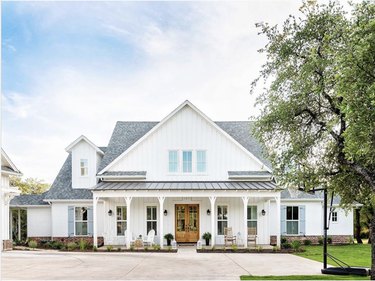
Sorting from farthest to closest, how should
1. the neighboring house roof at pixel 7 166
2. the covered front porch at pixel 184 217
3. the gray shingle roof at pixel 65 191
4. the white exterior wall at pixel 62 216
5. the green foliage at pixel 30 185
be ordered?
1. the green foliage at pixel 30 185
2. the gray shingle roof at pixel 65 191
3. the white exterior wall at pixel 62 216
4. the covered front porch at pixel 184 217
5. the neighboring house roof at pixel 7 166

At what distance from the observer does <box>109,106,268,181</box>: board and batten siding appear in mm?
24953

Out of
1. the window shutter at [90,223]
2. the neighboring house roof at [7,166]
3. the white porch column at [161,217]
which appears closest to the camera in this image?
the white porch column at [161,217]

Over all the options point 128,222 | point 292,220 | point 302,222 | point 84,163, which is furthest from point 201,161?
point 84,163

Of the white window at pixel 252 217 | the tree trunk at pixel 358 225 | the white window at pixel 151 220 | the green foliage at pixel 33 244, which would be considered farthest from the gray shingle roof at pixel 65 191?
the tree trunk at pixel 358 225

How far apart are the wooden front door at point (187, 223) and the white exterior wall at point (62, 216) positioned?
15.4 feet

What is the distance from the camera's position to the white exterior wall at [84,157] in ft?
86.8

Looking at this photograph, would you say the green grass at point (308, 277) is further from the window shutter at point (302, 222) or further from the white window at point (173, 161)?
the window shutter at point (302, 222)

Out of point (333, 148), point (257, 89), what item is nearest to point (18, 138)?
point (257, 89)

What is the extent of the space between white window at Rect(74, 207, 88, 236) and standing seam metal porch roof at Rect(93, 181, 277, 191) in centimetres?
296

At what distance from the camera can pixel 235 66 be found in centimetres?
1770

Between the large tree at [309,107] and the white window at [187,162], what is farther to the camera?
the white window at [187,162]

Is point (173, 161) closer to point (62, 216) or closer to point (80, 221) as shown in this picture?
point (80, 221)

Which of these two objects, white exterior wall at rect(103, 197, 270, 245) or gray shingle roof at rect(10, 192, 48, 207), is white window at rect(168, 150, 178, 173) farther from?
gray shingle roof at rect(10, 192, 48, 207)

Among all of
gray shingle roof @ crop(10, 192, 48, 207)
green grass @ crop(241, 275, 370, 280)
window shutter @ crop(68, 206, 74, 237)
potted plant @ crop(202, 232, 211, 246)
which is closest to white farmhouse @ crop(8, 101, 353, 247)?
window shutter @ crop(68, 206, 74, 237)
